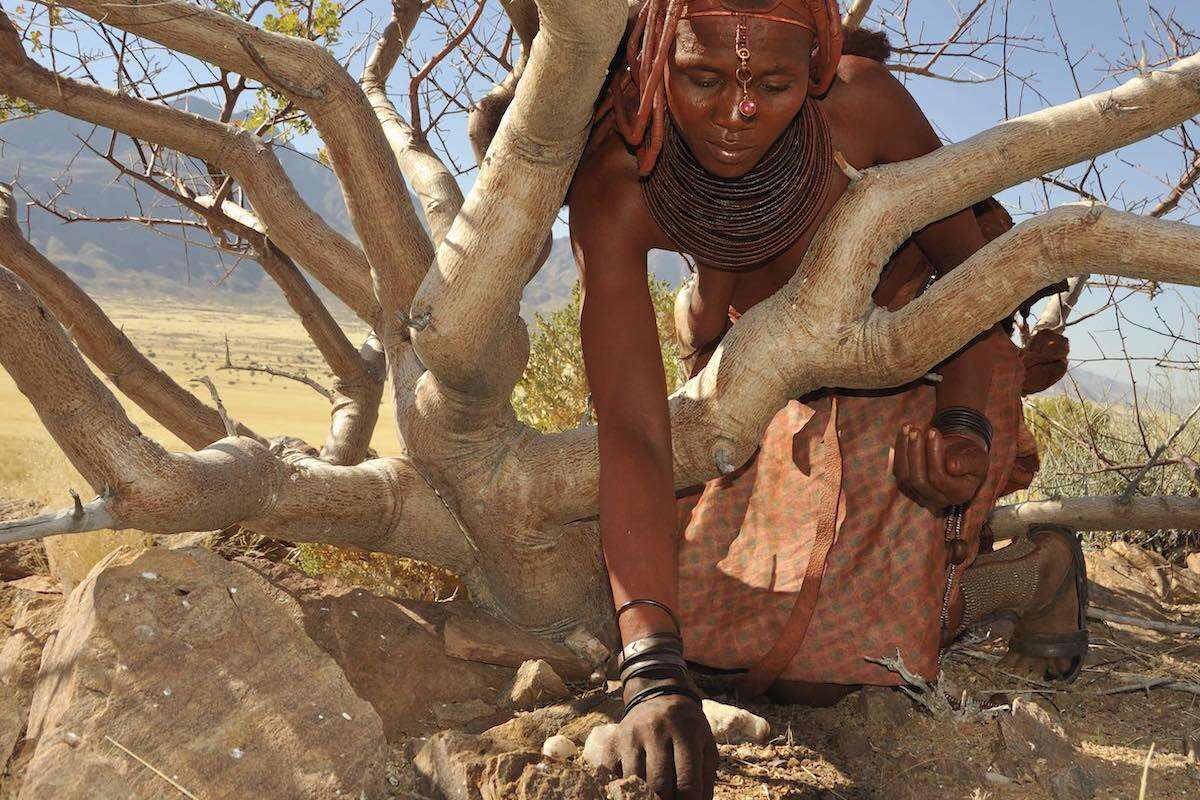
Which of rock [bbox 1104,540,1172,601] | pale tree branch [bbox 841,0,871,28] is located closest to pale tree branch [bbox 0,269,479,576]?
pale tree branch [bbox 841,0,871,28]

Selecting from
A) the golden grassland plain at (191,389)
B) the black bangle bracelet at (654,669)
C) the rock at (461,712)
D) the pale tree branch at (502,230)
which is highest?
the pale tree branch at (502,230)

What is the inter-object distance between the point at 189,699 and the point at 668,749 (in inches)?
40.2

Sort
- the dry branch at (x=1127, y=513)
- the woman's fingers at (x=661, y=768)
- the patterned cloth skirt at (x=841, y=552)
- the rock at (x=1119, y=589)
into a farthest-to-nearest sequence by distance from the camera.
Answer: the rock at (x=1119, y=589), the dry branch at (x=1127, y=513), the patterned cloth skirt at (x=841, y=552), the woman's fingers at (x=661, y=768)

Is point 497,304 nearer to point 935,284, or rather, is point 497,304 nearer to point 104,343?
point 935,284

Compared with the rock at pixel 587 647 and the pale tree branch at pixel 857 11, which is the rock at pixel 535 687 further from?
the pale tree branch at pixel 857 11

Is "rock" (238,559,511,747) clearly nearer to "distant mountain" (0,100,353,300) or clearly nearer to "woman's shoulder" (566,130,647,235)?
"woman's shoulder" (566,130,647,235)

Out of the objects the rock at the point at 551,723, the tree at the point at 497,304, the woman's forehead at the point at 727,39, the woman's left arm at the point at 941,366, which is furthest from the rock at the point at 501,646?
the woman's forehead at the point at 727,39

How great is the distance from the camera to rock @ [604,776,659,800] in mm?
1832

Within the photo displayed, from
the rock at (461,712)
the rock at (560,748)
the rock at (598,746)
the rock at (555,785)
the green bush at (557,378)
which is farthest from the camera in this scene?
the green bush at (557,378)

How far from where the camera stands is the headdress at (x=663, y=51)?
2.22 metres

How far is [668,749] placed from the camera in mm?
1993

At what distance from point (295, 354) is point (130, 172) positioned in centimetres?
6770

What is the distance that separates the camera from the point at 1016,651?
10.9 ft

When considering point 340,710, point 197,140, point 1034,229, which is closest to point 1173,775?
point 1034,229
